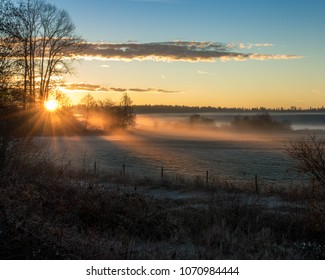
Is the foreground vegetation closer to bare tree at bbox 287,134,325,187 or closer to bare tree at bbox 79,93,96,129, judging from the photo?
bare tree at bbox 287,134,325,187

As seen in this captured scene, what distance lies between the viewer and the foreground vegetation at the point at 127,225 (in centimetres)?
757

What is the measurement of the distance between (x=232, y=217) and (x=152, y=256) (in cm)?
712

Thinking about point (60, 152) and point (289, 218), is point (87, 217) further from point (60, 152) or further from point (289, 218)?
point (60, 152)

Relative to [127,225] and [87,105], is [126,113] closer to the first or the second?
[87,105]

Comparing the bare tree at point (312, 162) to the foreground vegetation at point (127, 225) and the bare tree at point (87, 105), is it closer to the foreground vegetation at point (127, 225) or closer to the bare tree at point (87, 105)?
the foreground vegetation at point (127, 225)

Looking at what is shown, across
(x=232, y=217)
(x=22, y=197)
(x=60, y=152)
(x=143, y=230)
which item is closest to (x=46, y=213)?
(x=22, y=197)

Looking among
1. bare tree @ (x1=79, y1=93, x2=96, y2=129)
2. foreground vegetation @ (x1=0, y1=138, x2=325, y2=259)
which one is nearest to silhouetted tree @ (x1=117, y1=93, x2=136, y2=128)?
bare tree @ (x1=79, y1=93, x2=96, y2=129)

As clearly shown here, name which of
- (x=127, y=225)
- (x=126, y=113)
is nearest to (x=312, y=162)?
(x=127, y=225)

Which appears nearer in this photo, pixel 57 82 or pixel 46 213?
pixel 46 213

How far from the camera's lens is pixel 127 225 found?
11.7 metres

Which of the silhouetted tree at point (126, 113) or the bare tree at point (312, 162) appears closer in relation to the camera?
the bare tree at point (312, 162)

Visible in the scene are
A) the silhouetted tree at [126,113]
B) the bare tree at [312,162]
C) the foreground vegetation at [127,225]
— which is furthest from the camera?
the silhouetted tree at [126,113]

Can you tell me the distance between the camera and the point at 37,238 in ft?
24.3

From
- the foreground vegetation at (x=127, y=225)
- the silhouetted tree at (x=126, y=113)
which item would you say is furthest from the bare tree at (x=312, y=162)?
the silhouetted tree at (x=126, y=113)
